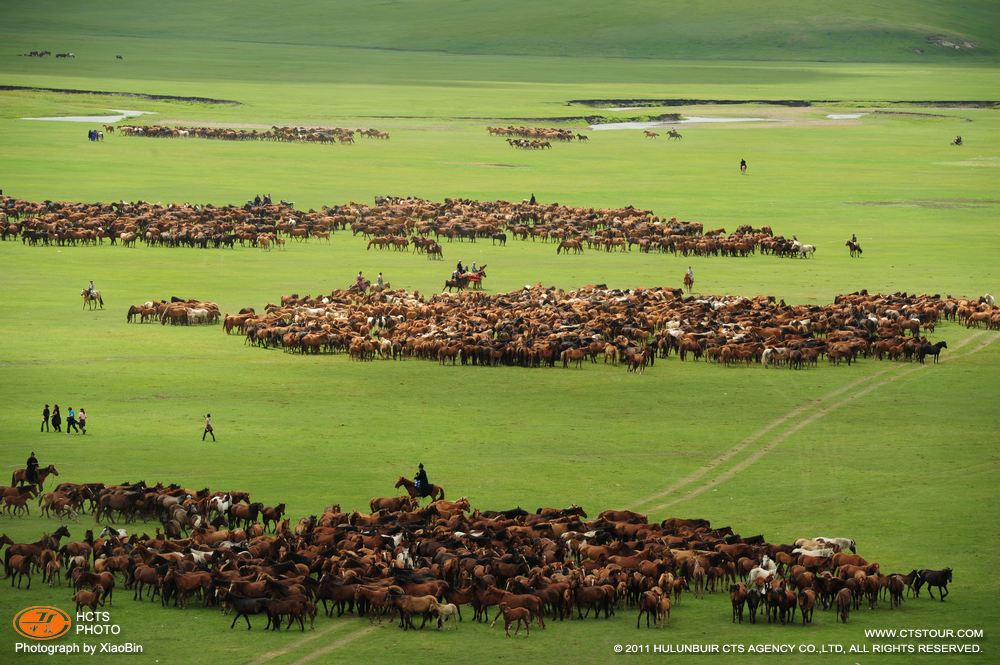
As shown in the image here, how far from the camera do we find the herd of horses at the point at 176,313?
49.3 meters

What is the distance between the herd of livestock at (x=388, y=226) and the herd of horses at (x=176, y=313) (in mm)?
18002

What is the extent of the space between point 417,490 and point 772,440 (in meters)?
10.0

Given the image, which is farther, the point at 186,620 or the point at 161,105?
the point at 161,105

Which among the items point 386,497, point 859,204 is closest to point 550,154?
point 859,204

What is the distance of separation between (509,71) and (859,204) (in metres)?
109

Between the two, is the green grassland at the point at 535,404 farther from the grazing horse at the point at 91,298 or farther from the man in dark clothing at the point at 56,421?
the grazing horse at the point at 91,298

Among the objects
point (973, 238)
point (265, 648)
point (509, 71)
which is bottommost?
point (265, 648)

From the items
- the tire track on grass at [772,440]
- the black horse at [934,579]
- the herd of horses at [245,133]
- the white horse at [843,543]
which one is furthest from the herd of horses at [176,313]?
the herd of horses at [245,133]

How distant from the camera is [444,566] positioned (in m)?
25.3

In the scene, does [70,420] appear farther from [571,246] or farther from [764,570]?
[571,246]

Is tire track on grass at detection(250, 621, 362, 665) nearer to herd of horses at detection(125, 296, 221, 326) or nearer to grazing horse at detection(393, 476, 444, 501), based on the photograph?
grazing horse at detection(393, 476, 444, 501)

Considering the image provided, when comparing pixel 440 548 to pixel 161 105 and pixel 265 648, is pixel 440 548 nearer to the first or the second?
pixel 265 648

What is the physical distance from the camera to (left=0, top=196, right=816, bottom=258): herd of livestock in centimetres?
6744

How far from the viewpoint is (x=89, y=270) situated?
59.9 meters
